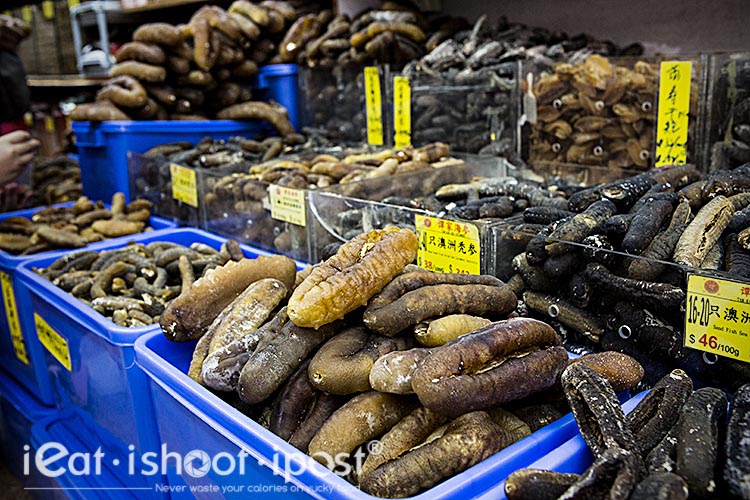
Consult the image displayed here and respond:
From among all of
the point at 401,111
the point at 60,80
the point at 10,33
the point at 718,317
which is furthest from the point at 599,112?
the point at 60,80

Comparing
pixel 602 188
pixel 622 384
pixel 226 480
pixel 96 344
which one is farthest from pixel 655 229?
pixel 96 344

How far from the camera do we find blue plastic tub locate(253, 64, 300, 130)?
3.52 meters

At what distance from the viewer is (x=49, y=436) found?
2127 millimetres

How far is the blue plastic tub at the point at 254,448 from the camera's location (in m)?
0.90

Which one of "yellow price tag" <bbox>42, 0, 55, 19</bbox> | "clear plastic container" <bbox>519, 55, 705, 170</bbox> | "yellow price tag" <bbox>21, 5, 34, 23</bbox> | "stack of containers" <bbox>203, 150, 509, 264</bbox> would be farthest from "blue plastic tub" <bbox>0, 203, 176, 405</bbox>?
"yellow price tag" <bbox>21, 5, 34, 23</bbox>

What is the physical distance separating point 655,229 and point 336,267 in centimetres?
67

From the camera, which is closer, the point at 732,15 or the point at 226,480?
the point at 226,480

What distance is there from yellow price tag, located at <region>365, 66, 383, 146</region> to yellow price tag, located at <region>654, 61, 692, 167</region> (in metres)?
1.23

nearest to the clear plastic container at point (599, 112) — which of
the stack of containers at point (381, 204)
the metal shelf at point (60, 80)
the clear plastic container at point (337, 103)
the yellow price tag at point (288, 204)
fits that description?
the stack of containers at point (381, 204)

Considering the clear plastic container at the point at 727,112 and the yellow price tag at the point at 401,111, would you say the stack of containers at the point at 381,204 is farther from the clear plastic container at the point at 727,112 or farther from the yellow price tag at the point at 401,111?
the clear plastic container at the point at 727,112

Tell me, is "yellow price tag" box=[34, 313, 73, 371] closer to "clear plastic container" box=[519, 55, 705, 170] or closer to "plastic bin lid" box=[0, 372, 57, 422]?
"plastic bin lid" box=[0, 372, 57, 422]

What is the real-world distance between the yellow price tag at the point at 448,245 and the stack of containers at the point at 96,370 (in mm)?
649

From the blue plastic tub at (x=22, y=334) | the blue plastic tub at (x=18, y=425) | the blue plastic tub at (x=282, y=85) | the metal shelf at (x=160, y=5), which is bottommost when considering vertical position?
the blue plastic tub at (x=18, y=425)

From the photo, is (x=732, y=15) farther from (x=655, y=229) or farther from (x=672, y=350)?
(x=672, y=350)
